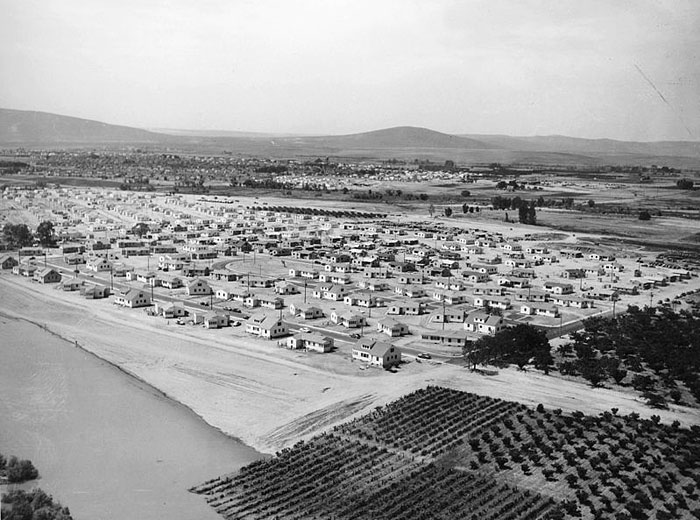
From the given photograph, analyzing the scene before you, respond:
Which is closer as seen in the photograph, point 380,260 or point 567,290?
point 567,290

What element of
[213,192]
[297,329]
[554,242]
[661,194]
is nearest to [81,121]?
[213,192]

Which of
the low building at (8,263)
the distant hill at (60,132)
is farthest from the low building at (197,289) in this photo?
the distant hill at (60,132)

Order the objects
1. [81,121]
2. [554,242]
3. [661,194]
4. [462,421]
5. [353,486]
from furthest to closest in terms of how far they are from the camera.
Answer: [81,121]
[661,194]
[554,242]
[462,421]
[353,486]

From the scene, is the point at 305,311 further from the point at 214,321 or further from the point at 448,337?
the point at 448,337

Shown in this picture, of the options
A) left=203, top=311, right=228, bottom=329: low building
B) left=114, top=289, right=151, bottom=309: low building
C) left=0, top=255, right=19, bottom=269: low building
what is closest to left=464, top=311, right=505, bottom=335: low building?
left=203, top=311, right=228, bottom=329: low building

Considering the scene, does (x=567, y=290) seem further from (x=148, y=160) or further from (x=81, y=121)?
(x=81, y=121)

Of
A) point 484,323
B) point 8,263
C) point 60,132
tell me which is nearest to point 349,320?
point 484,323
